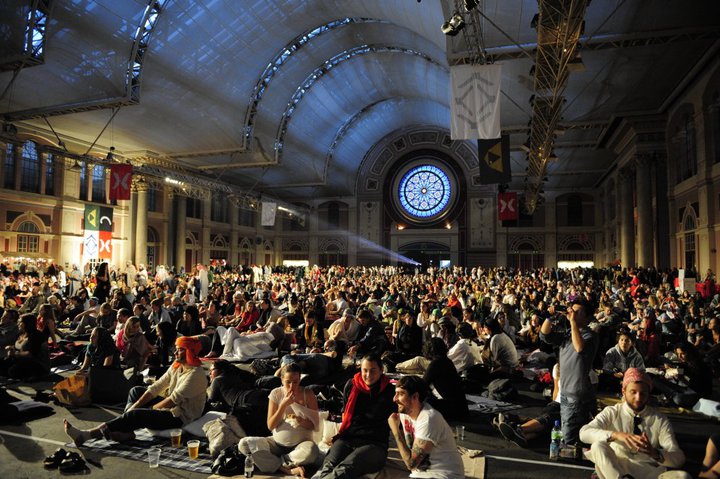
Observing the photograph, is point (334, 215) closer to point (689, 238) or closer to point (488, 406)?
point (689, 238)

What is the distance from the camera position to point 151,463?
165 inches

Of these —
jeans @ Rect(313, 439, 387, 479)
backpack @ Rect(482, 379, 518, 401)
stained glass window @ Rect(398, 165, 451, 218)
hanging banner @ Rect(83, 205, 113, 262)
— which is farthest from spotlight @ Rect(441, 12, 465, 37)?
stained glass window @ Rect(398, 165, 451, 218)

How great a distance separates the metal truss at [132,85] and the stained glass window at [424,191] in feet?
83.2

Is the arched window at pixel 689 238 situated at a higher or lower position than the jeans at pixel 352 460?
higher

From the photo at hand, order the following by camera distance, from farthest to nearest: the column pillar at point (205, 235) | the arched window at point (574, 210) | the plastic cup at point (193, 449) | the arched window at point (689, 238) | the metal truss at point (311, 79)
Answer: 1. the arched window at point (574, 210)
2. the column pillar at point (205, 235)
3. the metal truss at point (311, 79)
4. the arched window at point (689, 238)
5. the plastic cup at point (193, 449)

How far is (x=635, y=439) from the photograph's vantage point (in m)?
3.30

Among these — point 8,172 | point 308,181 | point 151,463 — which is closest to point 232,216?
point 308,181

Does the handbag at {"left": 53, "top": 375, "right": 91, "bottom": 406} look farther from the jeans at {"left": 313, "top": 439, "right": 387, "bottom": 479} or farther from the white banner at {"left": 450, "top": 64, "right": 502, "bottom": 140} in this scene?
the white banner at {"left": 450, "top": 64, "right": 502, "bottom": 140}

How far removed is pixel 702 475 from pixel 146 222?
87.7 feet

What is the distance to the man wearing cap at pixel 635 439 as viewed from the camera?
3301mm

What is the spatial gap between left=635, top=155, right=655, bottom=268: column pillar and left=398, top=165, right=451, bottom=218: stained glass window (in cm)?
1876

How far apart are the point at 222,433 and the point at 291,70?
2102 cm

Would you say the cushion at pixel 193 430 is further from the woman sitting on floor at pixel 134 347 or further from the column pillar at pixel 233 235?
the column pillar at pixel 233 235

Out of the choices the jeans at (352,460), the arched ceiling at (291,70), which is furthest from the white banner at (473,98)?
the jeans at (352,460)
